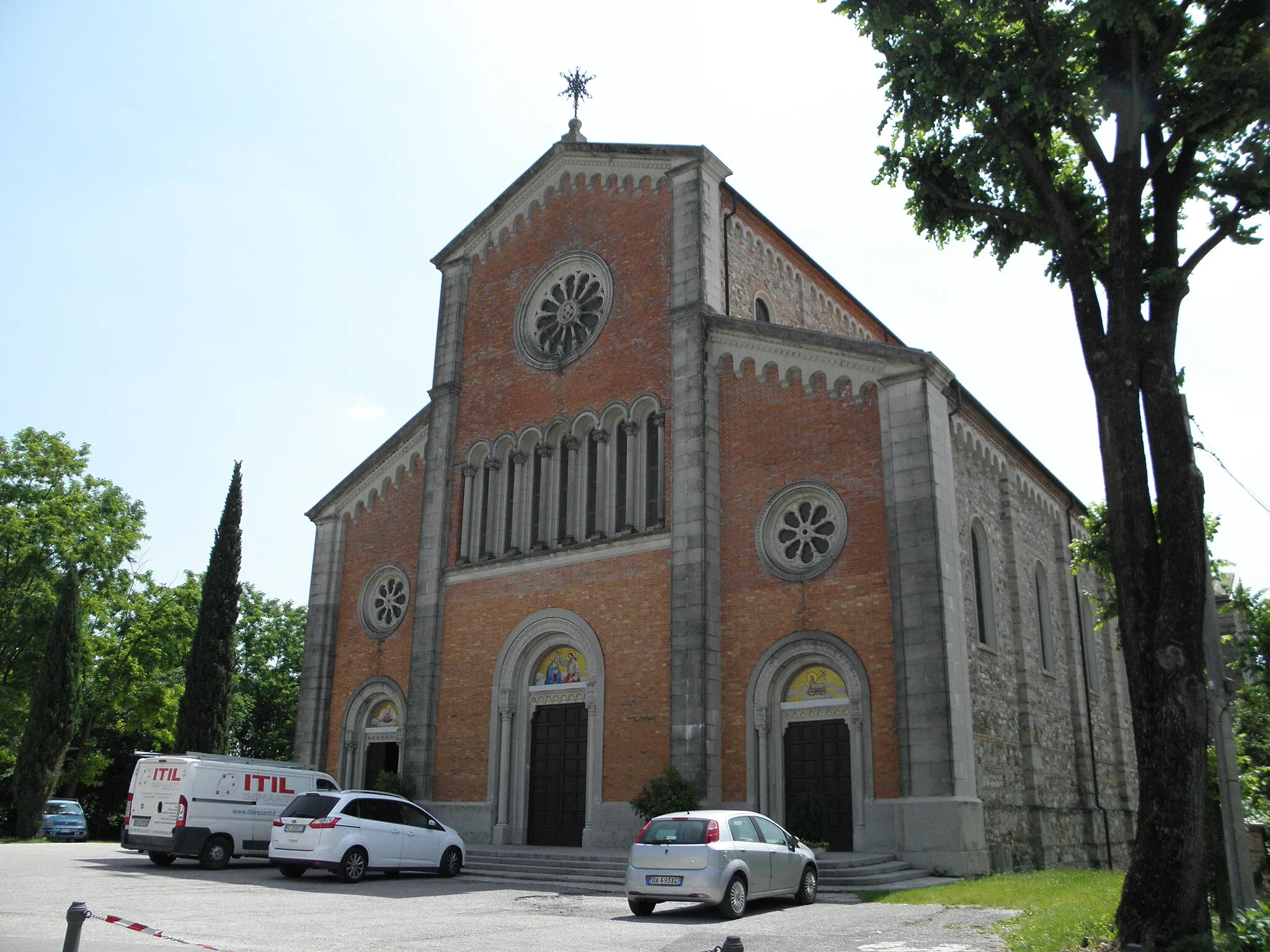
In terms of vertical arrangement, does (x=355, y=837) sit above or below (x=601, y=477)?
below

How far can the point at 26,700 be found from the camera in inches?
1395

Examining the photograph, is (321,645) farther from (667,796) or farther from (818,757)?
(818,757)

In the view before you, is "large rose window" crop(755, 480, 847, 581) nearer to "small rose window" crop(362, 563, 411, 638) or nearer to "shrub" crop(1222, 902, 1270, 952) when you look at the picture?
"small rose window" crop(362, 563, 411, 638)

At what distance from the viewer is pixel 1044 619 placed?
83.1ft

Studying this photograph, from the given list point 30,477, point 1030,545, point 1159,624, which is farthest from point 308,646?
point 1159,624

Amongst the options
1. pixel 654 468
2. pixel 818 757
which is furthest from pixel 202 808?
pixel 818 757

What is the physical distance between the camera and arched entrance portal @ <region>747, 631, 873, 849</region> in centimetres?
1856

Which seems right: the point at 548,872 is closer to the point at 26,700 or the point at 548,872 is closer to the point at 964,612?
the point at 964,612

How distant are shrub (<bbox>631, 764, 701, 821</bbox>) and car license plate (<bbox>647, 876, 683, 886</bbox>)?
5.48 m

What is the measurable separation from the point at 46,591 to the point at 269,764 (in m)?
18.1

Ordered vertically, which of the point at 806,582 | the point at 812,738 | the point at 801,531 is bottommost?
the point at 812,738

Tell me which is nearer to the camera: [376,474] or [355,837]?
[355,837]

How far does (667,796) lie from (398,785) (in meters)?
8.18

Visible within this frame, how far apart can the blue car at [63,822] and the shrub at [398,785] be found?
53.3 ft
